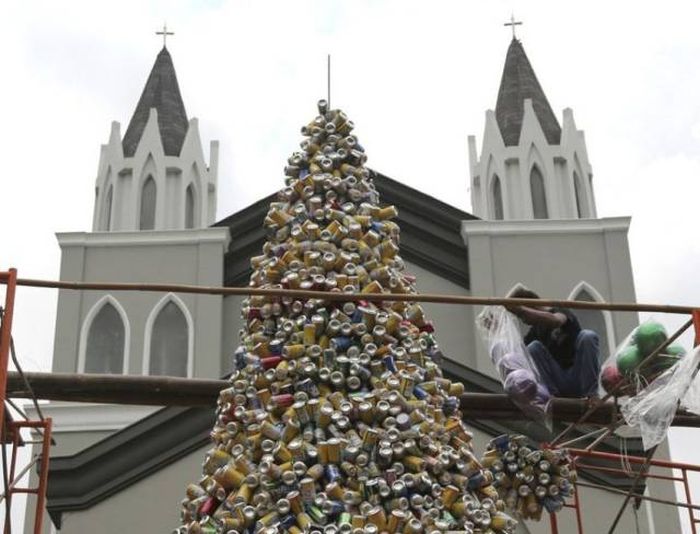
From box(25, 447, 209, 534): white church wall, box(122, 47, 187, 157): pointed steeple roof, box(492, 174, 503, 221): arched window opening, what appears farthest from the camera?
box(122, 47, 187, 157): pointed steeple roof

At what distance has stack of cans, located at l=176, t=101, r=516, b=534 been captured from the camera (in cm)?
551

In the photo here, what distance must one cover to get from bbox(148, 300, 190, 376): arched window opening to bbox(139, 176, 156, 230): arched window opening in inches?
132

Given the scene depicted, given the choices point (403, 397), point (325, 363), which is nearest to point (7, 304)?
point (325, 363)

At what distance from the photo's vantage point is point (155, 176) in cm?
2628

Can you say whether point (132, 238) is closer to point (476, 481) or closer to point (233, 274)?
point (233, 274)

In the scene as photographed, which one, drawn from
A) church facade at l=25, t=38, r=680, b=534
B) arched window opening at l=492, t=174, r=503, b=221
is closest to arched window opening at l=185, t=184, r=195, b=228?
church facade at l=25, t=38, r=680, b=534

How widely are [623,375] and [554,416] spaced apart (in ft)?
1.76

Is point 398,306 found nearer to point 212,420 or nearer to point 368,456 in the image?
point 368,456

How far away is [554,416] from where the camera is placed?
8.02 metres

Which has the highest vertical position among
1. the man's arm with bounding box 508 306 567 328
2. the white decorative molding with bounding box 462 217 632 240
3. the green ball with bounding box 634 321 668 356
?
the white decorative molding with bounding box 462 217 632 240

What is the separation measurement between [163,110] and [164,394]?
68.3 feet

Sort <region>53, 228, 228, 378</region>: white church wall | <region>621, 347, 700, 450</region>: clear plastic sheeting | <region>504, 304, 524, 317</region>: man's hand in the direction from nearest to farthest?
<region>621, 347, 700, 450</region>: clear plastic sheeting → <region>504, 304, 524, 317</region>: man's hand → <region>53, 228, 228, 378</region>: white church wall

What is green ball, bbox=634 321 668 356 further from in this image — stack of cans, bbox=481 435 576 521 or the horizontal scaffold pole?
stack of cans, bbox=481 435 576 521

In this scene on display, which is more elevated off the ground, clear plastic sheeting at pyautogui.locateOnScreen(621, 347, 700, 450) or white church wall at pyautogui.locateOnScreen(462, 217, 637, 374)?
white church wall at pyautogui.locateOnScreen(462, 217, 637, 374)
